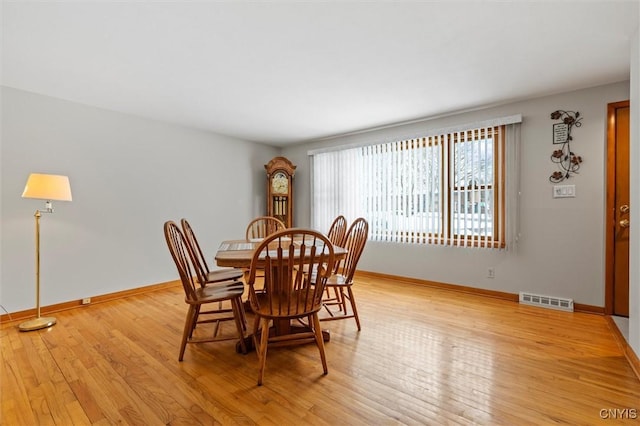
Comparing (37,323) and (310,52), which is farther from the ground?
(310,52)

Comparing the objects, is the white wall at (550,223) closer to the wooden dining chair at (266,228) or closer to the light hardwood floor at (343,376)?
the light hardwood floor at (343,376)

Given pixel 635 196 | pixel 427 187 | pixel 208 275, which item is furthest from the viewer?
pixel 427 187

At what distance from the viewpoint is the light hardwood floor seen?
1451 mm

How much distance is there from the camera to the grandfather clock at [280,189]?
498cm

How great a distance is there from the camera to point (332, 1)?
5.44ft

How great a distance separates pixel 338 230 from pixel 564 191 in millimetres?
2418

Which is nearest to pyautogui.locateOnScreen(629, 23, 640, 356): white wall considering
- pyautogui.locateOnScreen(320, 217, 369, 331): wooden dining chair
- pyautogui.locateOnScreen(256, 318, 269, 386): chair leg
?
pyautogui.locateOnScreen(320, 217, 369, 331): wooden dining chair

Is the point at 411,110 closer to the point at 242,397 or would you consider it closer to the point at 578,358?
the point at 578,358

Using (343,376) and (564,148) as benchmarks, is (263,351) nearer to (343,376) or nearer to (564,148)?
(343,376)

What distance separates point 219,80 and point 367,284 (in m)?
3.05

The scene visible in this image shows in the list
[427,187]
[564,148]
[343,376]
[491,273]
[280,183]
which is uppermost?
[564,148]

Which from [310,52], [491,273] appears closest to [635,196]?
[491,273]

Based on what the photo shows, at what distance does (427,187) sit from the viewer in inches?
152

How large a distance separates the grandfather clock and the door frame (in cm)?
402
